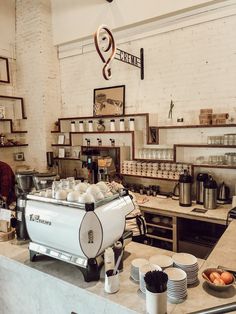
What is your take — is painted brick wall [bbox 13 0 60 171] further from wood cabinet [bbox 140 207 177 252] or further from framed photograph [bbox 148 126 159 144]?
wood cabinet [bbox 140 207 177 252]

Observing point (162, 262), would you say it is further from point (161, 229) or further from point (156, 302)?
point (161, 229)

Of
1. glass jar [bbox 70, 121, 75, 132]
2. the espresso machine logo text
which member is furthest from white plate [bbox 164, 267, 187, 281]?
glass jar [bbox 70, 121, 75, 132]

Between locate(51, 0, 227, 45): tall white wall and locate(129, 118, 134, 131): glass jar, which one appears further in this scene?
locate(129, 118, 134, 131): glass jar

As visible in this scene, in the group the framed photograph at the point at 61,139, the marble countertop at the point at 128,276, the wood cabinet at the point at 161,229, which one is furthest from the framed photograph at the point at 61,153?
the marble countertop at the point at 128,276

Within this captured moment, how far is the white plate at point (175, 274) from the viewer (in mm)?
1218

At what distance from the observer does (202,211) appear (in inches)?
121

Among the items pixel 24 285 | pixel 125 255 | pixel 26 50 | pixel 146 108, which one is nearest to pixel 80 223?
pixel 125 255

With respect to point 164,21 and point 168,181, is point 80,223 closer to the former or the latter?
point 168,181

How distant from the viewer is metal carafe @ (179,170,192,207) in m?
3.25

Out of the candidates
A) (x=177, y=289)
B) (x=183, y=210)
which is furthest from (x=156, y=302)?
(x=183, y=210)

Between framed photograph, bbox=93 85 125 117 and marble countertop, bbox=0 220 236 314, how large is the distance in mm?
2717

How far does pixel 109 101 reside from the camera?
4.30 metres

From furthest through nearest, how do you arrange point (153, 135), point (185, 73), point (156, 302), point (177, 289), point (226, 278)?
1. point (153, 135)
2. point (185, 73)
3. point (226, 278)
4. point (177, 289)
5. point (156, 302)

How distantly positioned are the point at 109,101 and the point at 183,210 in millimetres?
2161
